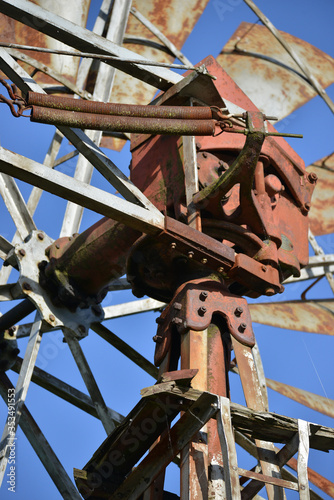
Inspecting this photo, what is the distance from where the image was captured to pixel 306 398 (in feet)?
45.7

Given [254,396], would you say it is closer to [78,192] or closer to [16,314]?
[78,192]

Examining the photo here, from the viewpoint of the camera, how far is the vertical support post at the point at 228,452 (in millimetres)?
5094

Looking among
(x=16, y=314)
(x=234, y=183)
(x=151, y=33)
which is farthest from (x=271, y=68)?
(x=234, y=183)

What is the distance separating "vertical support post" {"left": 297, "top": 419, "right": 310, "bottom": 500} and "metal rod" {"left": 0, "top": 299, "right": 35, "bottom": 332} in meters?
3.51

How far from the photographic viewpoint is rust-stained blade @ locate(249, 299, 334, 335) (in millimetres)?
13594

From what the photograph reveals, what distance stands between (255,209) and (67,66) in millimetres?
5539

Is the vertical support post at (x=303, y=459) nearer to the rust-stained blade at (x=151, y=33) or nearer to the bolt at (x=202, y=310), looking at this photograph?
the bolt at (x=202, y=310)

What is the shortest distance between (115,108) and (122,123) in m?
0.13

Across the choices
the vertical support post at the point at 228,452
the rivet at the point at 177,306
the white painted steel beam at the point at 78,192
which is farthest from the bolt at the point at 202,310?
the vertical support post at the point at 228,452

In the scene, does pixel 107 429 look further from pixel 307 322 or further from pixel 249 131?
pixel 307 322

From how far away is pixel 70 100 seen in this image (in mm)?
6156

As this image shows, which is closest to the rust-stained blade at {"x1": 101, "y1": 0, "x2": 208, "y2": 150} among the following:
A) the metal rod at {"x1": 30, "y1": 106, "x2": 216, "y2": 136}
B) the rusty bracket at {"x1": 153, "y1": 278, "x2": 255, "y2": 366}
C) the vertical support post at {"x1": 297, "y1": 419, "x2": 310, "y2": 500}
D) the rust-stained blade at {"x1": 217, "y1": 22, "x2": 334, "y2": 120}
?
the rust-stained blade at {"x1": 217, "y1": 22, "x2": 334, "y2": 120}

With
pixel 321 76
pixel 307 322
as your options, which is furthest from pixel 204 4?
pixel 307 322

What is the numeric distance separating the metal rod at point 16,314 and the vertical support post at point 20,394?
461 millimetres
